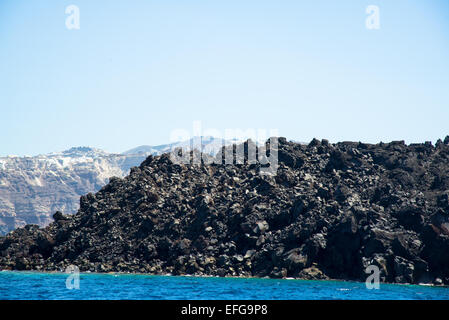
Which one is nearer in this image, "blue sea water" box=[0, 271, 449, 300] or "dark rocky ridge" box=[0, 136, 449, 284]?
"blue sea water" box=[0, 271, 449, 300]

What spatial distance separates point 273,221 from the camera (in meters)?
100

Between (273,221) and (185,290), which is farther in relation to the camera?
(273,221)

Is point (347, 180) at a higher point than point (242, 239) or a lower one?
higher

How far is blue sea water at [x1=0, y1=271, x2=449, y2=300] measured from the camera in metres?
58.7

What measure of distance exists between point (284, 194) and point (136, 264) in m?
30.6

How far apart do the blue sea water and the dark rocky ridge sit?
10.5 meters

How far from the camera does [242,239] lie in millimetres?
97875

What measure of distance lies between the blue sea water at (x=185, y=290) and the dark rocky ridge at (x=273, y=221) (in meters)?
10.5

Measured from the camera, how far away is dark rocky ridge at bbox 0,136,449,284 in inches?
3543

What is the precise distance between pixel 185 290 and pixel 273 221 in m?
37.8

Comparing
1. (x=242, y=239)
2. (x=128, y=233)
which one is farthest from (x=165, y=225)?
(x=242, y=239)
